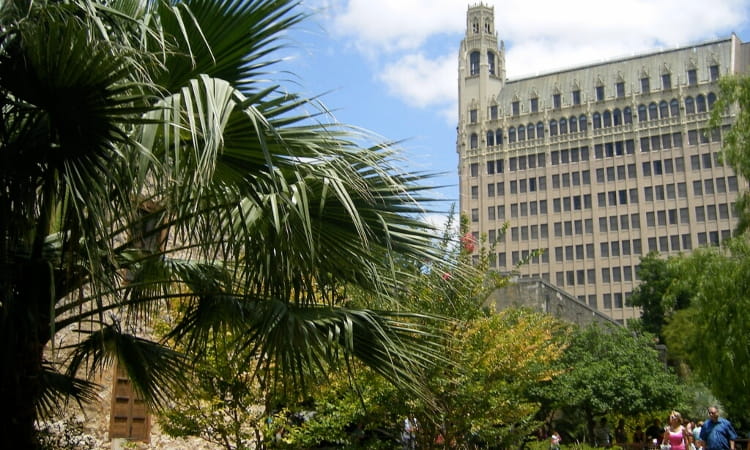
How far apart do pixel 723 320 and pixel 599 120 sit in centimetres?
7584

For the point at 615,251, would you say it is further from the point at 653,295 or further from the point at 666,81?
the point at 653,295

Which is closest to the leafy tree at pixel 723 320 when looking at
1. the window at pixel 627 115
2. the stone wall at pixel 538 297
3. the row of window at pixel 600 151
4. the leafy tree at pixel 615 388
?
the leafy tree at pixel 615 388

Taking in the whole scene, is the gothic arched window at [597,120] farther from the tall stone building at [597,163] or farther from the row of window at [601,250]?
the row of window at [601,250]

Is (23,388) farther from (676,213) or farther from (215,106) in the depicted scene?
(676,213)

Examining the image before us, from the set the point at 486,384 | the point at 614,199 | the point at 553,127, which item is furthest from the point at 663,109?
the point at 486,384

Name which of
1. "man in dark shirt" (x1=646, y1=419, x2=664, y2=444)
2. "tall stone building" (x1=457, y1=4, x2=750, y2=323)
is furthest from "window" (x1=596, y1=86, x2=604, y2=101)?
"man in dark shirt" (x1=646, y1=419, x2=664, y2=444)

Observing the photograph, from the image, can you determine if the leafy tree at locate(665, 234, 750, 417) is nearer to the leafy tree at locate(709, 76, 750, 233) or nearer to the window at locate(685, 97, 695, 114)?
the leafy tree at locate(709, 76, 750, 233)

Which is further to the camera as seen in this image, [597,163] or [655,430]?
[597,163]

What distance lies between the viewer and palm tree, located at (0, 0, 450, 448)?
4.56 m

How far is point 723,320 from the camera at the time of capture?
17406 mm

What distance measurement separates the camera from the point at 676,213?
83.0 m

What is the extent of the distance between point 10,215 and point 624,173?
87.1 metres

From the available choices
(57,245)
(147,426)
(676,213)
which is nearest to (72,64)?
(57,245)

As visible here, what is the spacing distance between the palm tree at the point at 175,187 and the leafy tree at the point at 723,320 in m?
12.8
